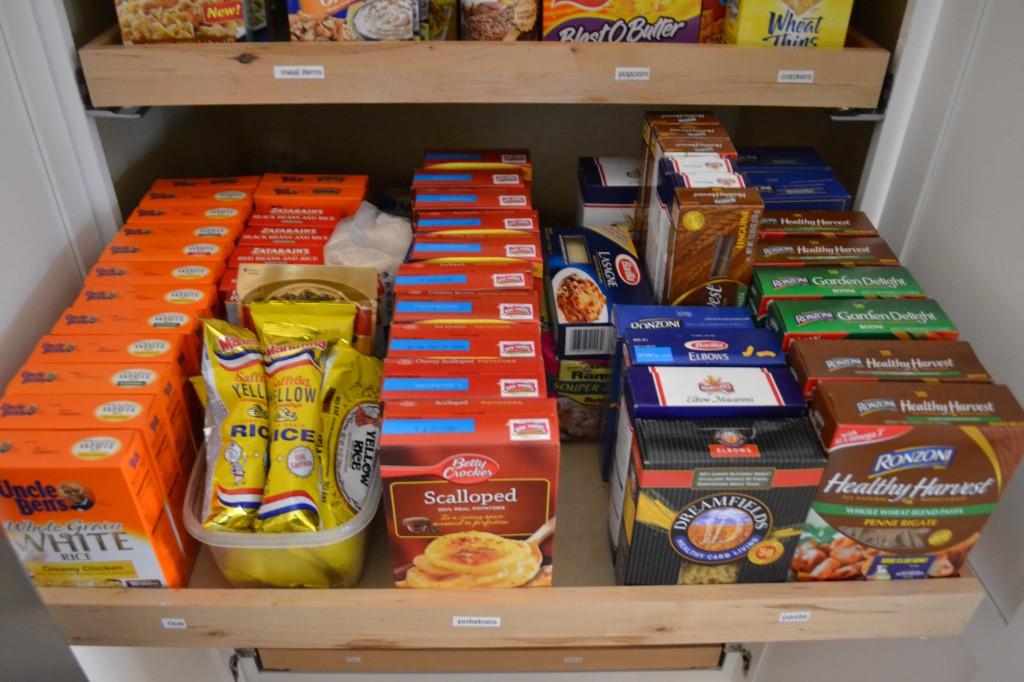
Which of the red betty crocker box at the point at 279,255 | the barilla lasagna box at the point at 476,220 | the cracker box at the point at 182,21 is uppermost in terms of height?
the cracker box at the point at 182,21

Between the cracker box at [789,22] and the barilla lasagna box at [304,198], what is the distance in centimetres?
68

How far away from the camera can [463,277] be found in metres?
1.20

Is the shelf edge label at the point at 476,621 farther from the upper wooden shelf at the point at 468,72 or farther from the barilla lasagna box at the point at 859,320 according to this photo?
the upper wooden shelf at the point at 468,72

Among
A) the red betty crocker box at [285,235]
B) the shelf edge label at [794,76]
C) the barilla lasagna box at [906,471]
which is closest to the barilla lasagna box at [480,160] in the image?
the red betty crocker box at [285,235]

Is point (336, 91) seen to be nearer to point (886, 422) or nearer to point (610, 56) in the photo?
point (610, 56)

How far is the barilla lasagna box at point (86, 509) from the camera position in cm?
93

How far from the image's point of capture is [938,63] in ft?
3.95

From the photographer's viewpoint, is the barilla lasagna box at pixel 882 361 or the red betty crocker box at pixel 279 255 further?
the red betty crocker box at pixel 279 255

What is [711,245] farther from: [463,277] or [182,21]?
[182,21]

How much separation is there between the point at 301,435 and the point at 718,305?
2.13 ft

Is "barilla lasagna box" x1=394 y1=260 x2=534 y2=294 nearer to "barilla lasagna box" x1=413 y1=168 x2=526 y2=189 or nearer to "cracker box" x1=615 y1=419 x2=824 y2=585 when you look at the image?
"barilla lasagna box" x1=413 y1=168 x2=526 y2=189

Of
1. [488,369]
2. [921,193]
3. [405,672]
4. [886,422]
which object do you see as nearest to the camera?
[886,422]

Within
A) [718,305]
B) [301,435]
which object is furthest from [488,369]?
[718,305]

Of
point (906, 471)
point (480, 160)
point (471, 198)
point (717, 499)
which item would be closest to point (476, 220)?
point (471, 198)
